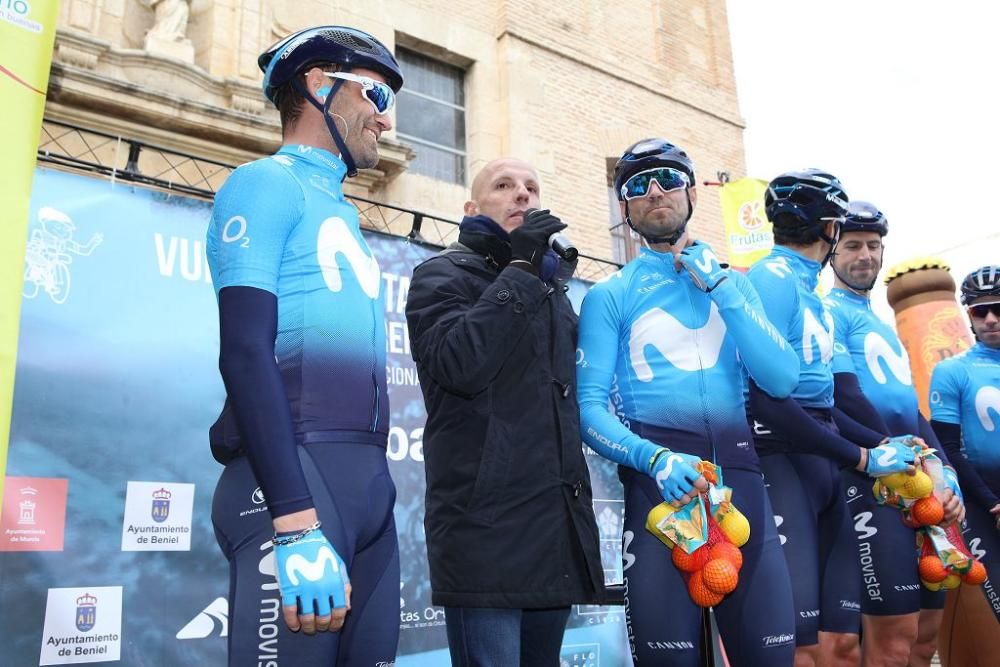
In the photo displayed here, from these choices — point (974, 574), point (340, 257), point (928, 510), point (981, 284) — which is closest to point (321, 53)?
point (340, 257)

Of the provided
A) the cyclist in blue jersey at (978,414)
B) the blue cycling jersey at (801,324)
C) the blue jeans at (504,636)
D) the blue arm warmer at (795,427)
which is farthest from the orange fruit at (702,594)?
the cyclist in blue jersey at (978,414)

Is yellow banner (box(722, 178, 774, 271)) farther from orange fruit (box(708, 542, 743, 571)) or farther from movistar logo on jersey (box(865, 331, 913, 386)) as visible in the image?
orange fruit (box(708, 542, 743, 571))

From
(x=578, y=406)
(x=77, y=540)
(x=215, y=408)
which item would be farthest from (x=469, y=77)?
(x=578, y=406)

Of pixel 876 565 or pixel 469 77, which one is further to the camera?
pixel 469 77

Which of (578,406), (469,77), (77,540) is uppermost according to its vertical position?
(469,77)

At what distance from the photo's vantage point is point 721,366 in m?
3.15

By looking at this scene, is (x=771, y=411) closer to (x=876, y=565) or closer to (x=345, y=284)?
(x=876, y=565)

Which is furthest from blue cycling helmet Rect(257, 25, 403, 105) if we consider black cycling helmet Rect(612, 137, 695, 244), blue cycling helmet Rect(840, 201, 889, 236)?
blue cycling helmet Rect(840, 201, 889, 236)

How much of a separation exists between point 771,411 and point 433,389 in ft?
4.66

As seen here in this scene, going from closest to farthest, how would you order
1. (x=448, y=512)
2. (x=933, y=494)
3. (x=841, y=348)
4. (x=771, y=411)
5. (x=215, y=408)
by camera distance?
1. (x=448, y=512)
2. (x=771, y=411)
3. (x=933, y=494)
4. (x=841, y=348)
5. (x=215, y=408)

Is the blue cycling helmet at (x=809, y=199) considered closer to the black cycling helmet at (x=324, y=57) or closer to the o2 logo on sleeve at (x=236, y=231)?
the black cycling helmet at (x=324, y=57)

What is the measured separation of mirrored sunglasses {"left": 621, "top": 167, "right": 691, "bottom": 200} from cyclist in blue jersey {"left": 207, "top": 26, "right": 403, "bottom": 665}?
1.28m

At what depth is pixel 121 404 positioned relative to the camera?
491 cm

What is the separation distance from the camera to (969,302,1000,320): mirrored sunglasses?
224 inches
